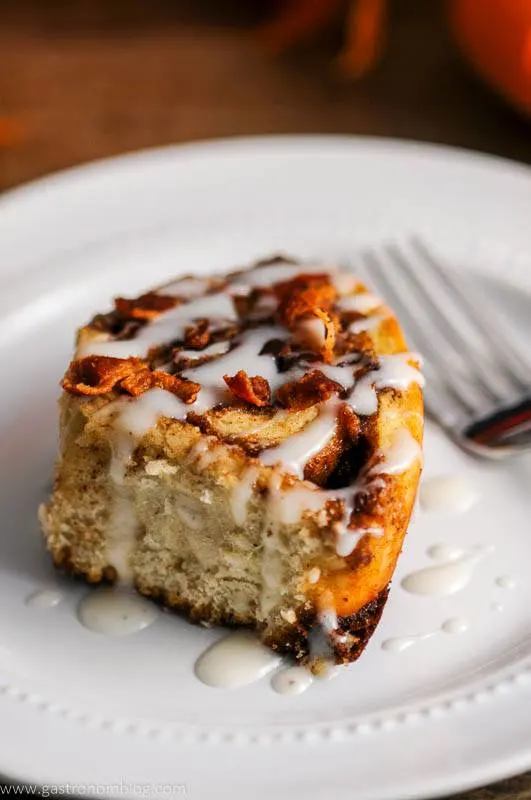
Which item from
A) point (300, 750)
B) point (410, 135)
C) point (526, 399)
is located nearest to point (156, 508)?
point (300, 750)

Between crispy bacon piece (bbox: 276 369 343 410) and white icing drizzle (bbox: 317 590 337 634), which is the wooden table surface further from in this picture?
white icing drizzle (bbox: 317 590 337 634)

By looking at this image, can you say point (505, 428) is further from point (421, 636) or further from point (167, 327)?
point (167, 327)

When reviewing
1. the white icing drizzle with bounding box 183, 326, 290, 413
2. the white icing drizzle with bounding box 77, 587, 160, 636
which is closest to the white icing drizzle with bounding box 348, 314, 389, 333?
the white icing drizzle with bounding box 183, 326, 290, 413

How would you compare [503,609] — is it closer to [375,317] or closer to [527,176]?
[375,317]

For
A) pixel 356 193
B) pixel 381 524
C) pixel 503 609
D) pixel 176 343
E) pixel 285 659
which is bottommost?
pixel 503 609

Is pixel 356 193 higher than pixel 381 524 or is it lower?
higher

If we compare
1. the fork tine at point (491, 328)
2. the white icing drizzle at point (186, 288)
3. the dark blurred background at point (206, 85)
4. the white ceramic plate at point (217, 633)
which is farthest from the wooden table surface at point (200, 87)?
the white icing drizzle at point (186, 288)

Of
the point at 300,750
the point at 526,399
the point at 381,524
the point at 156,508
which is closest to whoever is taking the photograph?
the point at 300,750

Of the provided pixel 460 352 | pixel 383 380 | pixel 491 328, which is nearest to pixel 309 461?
pixel 383 380

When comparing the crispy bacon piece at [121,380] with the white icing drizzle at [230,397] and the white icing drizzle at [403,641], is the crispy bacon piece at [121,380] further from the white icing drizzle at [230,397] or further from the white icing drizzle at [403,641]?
→ the white icing drizzle at [403,641]
